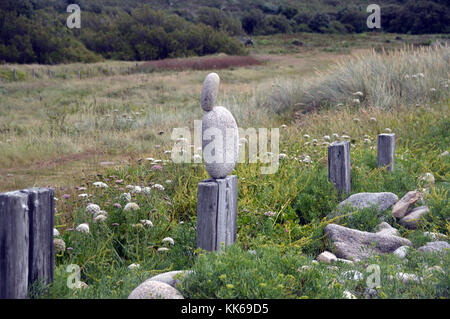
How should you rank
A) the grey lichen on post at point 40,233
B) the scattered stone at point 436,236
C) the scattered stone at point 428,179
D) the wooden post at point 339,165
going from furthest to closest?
the scattered stone at point 428,179 < the wooden post at point 339,165 < the scattered stone at point 436,236 < the grey lichen on post at point 40,233

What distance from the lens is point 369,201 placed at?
4609 mm

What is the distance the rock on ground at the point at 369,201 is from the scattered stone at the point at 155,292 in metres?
2.40

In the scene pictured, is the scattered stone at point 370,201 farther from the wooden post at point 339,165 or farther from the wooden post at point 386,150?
the wooden post at point 386,150

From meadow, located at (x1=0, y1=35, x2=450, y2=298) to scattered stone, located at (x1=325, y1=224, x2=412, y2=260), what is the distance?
18 cm

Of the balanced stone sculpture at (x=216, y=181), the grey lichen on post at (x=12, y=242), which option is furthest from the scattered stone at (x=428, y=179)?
the grey lichen on post at (x=12, y=242)

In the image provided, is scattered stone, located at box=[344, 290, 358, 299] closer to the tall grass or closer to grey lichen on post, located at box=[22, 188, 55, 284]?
grey lichen on post, located at box=[22, 188, 55, 284]

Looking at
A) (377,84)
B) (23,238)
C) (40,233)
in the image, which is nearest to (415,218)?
(40,233)

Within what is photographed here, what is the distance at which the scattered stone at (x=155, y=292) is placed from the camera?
8.40 ft

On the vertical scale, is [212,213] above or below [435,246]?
above

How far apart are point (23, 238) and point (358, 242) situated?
2724 mm

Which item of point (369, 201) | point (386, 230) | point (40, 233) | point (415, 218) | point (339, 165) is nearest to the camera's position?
point (40, 233)

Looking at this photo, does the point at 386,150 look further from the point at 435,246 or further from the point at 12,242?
the point at 12,242

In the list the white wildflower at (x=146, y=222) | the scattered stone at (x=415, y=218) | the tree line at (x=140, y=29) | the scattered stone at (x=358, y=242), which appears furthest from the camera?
the tree line at (x=140, y=29)

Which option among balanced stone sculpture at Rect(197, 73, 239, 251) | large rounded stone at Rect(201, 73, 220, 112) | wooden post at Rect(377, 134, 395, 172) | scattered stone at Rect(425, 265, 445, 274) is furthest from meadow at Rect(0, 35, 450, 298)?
large rounded stone at Rect(201, 73, 220, 112)
